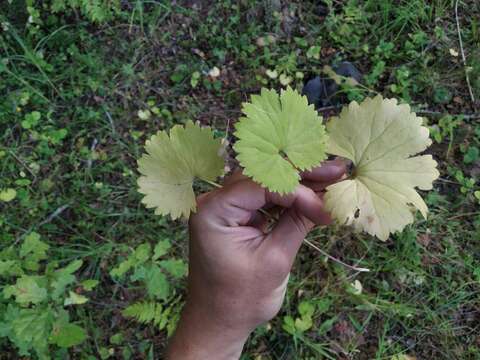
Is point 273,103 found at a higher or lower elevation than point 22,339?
higher

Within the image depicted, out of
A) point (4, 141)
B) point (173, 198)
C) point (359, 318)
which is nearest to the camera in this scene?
point (173, 198)

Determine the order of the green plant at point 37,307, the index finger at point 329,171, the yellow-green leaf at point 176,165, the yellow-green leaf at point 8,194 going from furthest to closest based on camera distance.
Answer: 1. the yellow-green leaf at point 8,194
2. the green plant at point 37,307
3. the index finger at point 329,171
4. the yellow-green leaf at point 176,165

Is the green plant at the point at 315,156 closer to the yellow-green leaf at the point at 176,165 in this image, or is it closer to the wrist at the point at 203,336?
the yellow-green leaf at the point at 176,165

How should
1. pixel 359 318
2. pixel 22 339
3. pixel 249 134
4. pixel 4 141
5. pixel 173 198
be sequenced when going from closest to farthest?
pixel 249 134, pixel 173 198, pixel 22 339, pixel 359 318, pixel 4 141

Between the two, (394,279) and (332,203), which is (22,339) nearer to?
(332,203)

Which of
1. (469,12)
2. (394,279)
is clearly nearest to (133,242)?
(394,279)

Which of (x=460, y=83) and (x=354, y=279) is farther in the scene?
(x=460, y=83)

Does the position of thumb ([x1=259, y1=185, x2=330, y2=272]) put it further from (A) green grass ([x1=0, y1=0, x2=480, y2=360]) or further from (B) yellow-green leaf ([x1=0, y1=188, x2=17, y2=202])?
(B) yellow-green leaf ([x1=0, y1=188, x2=17, y2=202])

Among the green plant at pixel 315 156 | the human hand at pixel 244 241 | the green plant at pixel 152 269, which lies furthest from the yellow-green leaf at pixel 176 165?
the green plant at pixel 152 269
